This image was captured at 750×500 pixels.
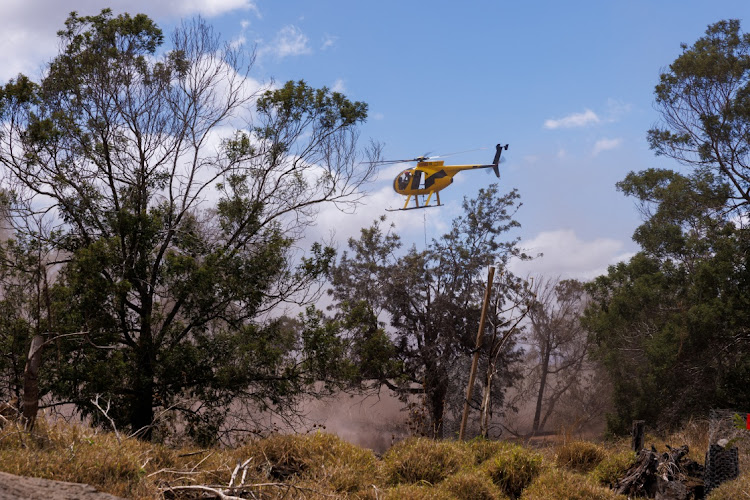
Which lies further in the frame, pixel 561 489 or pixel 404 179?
pixel 404 179

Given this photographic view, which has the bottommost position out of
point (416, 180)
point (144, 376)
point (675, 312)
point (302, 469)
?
point (302, 469)

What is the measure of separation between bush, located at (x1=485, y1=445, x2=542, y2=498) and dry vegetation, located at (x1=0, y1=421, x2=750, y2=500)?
10 mm

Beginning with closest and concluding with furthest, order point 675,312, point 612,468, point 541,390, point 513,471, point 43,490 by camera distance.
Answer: point 43,490 < point 513,471 < point 612,468 < point 675,312 < point 541,390

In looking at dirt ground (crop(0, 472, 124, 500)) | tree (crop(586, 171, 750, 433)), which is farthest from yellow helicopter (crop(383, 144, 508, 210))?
dirt ground (crop(0, 472, 124, 500))

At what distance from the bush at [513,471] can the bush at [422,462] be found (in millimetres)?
→ 325

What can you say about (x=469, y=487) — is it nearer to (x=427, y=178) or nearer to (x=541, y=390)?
(x=427, y=178)

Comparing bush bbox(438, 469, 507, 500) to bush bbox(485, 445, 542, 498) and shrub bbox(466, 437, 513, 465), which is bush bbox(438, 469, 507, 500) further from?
shrub bbox(466, 437, 513, 465)

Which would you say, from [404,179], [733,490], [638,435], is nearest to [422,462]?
[733,490]

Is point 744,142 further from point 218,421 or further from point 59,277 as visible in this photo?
point 59,277

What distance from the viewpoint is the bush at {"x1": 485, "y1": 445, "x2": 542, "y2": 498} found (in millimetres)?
7000

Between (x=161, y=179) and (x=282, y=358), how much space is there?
172 inches

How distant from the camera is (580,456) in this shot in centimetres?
886

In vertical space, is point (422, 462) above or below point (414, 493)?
above

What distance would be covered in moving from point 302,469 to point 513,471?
232cm
